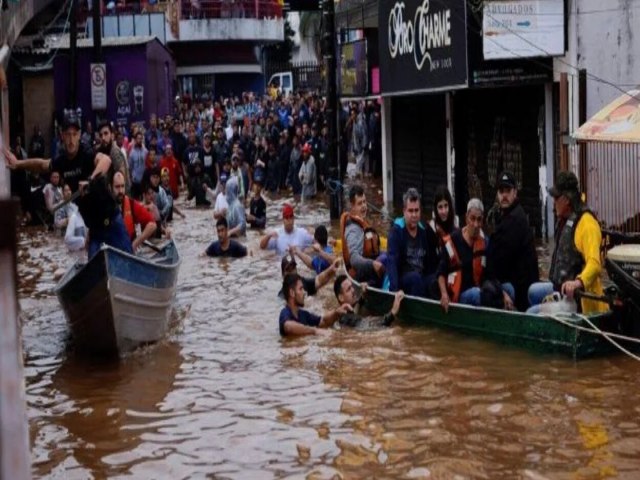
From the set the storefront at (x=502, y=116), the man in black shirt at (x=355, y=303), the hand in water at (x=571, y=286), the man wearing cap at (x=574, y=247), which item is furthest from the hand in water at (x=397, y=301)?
the storefront at (x=502, y=116)

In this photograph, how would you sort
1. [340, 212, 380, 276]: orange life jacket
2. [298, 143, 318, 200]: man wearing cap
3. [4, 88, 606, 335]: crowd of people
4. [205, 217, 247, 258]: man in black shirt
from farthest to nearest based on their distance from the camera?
[298, 143, 318, 200]: man wearing cap, [205, 217, 247, 258]: man in black shirt, [340, 212, 380, 276]: orange life jacket, [4, 88, 606, 335]: crowd of people

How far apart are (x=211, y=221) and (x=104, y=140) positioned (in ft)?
32.9

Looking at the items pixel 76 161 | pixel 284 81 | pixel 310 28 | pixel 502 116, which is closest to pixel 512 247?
pixel 76 161

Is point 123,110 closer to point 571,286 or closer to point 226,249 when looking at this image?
point 226,249

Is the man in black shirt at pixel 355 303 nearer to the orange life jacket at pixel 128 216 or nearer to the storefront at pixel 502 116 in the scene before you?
the orange life jacket at pixel 128 216

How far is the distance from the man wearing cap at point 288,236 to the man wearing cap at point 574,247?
292 inches

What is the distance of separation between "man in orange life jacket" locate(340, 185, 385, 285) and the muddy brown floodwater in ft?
3.89

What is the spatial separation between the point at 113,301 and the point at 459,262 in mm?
3404

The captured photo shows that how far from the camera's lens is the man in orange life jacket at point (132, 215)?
44.4 feet

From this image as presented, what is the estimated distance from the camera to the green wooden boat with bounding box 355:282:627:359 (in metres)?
10.7

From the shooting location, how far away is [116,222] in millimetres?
12594

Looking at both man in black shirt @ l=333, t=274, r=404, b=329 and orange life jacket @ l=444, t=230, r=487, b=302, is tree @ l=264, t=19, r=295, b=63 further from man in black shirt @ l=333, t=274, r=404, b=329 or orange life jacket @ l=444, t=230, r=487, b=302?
orange life jacket @ l=444, t=230, r=487, b=302

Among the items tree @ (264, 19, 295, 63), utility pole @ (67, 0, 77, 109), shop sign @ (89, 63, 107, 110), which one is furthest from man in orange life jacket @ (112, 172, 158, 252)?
tree @ (264, 19, 295, 63)

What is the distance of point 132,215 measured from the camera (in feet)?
46.4
